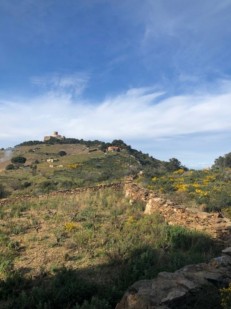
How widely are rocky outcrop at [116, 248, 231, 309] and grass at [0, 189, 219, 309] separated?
649mm

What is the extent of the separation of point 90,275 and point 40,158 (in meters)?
59.2

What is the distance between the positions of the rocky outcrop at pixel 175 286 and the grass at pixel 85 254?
65 cm

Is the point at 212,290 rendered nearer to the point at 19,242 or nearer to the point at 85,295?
the point at 85,295

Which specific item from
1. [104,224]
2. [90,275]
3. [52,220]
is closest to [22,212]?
[52,220]

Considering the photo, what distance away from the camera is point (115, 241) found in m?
9.46

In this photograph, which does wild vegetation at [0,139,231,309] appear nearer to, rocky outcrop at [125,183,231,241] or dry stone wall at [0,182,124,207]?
rocky outcrop at [125,183,231,241]

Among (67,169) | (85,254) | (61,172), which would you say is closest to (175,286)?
(85,254)

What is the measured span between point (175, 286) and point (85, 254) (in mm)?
3648

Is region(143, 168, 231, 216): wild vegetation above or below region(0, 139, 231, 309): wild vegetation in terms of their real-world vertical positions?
above

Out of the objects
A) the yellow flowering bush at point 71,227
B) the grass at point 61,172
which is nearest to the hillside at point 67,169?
the grass at point 61,172

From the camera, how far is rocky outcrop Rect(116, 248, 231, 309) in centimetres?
489

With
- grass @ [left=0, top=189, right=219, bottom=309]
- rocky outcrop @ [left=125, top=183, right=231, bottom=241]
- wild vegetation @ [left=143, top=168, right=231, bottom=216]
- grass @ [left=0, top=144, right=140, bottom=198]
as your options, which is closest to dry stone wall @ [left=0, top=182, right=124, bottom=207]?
wild vegetation @ [left=143, top=168, right=231, bottom=216]

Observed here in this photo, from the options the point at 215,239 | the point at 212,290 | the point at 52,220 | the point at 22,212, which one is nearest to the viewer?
the point at 212,290

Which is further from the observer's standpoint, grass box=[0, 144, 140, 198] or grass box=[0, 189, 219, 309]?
grass box=[0, 144, 140, 198]
